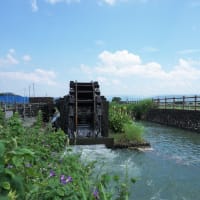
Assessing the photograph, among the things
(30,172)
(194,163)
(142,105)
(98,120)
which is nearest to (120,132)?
(98,120)

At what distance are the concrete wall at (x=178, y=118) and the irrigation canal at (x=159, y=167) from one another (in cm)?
556

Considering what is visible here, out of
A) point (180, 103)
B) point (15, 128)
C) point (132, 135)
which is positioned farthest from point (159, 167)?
point (180, 103)

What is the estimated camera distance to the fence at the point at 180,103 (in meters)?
21.4

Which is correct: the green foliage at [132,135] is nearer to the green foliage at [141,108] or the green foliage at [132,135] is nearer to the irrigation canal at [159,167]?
the irrigation canal at [159,167]

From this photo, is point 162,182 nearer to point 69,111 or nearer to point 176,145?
point 176,145

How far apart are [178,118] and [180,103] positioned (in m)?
3.44

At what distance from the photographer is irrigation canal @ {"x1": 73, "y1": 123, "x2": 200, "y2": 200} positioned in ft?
20.7

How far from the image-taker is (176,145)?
13.1 meters

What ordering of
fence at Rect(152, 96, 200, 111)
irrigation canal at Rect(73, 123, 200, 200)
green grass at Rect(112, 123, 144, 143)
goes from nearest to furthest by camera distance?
irrigation canal at Rect(73, 123, 200, 200)
green grass at Rect(112, 123, 144, 143)
fence at Rect(152, 96, 200, 111)

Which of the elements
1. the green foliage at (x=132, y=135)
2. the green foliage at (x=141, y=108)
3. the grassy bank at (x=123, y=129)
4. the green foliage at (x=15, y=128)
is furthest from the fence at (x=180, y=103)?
the green foliage at (x=15, y=128)

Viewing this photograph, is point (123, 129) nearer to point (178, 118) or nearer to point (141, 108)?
point (178, 118)

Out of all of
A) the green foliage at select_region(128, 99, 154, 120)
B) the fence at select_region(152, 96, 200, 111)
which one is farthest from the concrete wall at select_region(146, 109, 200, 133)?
the green foliage at select_region(128, 99, 154, 120)

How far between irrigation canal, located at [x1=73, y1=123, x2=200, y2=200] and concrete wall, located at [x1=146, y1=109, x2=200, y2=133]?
18.2ft

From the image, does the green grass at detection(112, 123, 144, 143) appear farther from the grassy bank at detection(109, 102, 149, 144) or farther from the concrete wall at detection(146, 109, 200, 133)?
the concrete wall at detection(146, 109, 200, 133)
